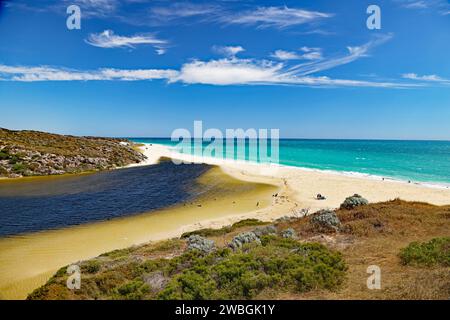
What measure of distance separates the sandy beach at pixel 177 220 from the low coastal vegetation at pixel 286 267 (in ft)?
10.5

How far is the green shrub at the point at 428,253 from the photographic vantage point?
10055 millimetres

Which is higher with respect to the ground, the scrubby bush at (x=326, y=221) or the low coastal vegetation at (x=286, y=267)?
the scrubby bush at (x=326, y=221)

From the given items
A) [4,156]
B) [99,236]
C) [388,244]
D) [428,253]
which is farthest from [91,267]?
[4,156]

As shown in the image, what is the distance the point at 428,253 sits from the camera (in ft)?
34.6

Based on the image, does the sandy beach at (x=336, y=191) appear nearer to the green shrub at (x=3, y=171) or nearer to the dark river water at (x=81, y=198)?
the dark river water at (x=81, y=198)

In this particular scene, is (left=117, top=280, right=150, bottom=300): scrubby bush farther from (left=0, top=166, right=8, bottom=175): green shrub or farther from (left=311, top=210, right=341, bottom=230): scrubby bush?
(left=0, top=166, right=8, bottom=175): green shrub

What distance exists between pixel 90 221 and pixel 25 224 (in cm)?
420

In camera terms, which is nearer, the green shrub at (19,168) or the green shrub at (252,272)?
Answer: the green shrub at (252,272)

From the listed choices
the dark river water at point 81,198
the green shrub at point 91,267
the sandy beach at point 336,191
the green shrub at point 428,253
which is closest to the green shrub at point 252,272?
the green shrub at point 428,253

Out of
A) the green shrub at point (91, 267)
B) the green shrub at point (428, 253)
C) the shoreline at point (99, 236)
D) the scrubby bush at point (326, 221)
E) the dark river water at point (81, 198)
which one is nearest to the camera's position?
the green shrub at point (428, 253)

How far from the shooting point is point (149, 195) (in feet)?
105

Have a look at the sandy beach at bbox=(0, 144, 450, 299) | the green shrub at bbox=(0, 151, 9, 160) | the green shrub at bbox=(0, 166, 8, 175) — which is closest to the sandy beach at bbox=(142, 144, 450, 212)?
the sandy beach at bbox=(0, 144, 450, 299)

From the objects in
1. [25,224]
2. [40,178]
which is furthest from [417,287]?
[40,178]

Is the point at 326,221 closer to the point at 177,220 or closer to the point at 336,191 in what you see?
the point at 177,220
